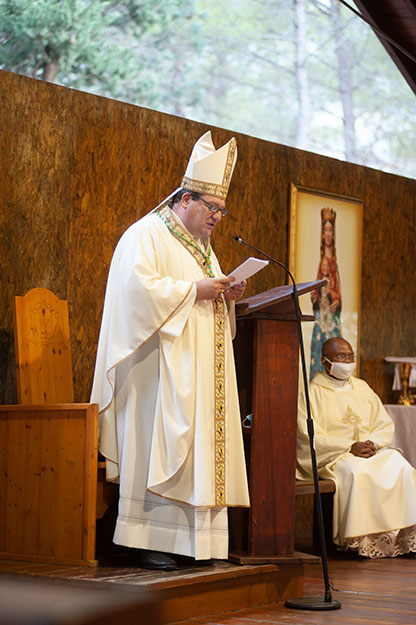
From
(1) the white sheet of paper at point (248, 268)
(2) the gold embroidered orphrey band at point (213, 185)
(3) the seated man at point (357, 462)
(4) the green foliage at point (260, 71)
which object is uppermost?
(4) the green foliage at point (260, 71)

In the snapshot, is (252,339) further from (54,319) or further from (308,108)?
(308,108)

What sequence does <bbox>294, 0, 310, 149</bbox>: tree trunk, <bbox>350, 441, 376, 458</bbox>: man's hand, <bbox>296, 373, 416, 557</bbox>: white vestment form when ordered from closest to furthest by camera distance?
<bbox>296, 373, 416, 557</bbox>: white vestment
<bbox>350, 441, 376, 458</bbox>: man's hand
<bbox>294, 0, 310, 149</bbox>: tree trunk

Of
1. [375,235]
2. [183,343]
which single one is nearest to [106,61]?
[375,235]

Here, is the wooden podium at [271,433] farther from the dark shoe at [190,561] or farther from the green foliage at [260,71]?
the green foliage at [260,71]

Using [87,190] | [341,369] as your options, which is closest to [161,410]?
[87,190]

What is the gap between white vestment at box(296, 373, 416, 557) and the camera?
549cm

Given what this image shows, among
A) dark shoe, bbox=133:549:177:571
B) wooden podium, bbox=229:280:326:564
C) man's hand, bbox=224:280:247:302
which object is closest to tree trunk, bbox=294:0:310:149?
wooden podium, bbox=229:280:326:564

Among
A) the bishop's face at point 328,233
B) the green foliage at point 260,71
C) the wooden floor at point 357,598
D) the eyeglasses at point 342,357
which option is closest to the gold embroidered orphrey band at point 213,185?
the wooden floor at point 357,598

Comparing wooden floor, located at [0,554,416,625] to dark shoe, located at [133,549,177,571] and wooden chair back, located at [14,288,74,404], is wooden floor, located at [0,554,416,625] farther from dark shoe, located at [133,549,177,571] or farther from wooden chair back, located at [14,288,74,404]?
wooden chair back, located at [14,288,74,404]

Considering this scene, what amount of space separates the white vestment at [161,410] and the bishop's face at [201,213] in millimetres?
191

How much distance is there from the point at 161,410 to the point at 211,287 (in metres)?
0.58

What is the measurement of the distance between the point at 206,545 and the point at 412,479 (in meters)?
2.33

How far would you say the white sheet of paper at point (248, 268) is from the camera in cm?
375

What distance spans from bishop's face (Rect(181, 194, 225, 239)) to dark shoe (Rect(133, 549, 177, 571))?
1.47 meters
